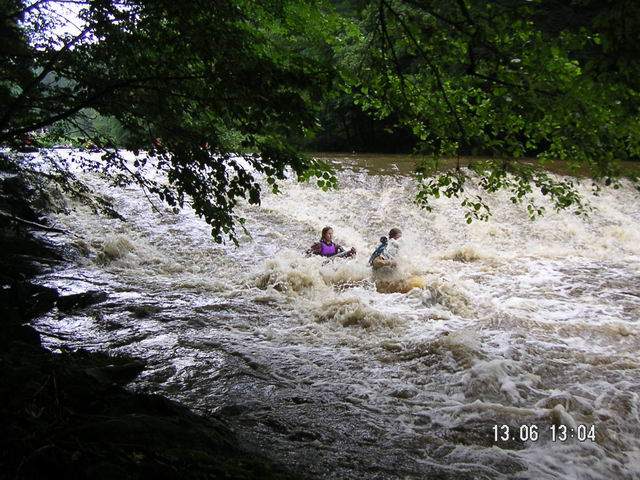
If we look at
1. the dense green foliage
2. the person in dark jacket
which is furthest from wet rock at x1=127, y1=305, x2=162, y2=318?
the person in dark jacket

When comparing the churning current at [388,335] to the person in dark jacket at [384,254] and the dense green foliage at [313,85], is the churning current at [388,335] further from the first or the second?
the dense green foliage at [313,85]

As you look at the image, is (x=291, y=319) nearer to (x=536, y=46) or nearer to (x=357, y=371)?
(x=357, y=371)

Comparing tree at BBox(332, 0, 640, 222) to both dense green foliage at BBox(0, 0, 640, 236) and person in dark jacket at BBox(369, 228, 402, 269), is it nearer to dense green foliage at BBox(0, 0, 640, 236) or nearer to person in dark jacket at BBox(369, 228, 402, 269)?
dense green foliage at BBox(0, 0, 640, 236)

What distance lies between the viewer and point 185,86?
3154 mm

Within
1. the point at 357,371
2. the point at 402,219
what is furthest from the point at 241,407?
the point at 402,219

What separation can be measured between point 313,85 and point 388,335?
12.6 ft

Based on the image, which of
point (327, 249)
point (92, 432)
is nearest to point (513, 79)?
point (92, 432)

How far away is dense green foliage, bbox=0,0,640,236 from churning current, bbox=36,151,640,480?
6.21 ft

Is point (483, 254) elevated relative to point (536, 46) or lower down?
lower down

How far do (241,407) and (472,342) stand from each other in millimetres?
2977

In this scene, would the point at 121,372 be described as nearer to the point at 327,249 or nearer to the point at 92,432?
the point at 92,432

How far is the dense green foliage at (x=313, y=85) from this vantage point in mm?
2492

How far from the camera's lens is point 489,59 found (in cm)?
261
